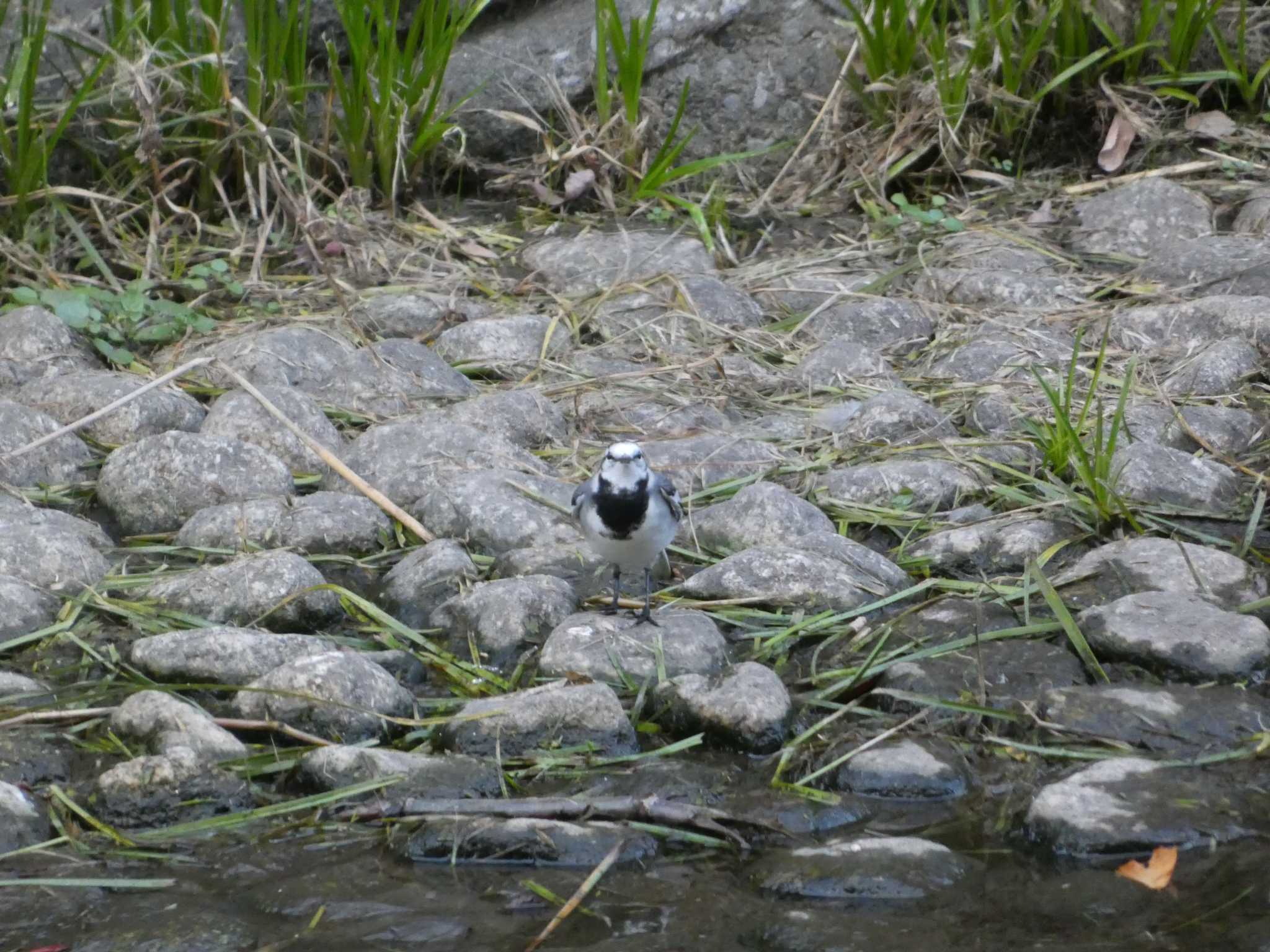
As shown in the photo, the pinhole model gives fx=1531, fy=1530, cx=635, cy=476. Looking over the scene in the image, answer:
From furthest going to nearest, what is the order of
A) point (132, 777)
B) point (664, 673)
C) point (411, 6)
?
point (411, 6) → point (664, 673) → point (132, 777)

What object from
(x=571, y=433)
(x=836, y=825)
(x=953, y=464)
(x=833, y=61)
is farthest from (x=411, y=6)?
(x=836, y=825)

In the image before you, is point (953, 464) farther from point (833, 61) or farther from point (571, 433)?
point (833, 61)

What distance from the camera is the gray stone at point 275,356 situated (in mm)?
5578

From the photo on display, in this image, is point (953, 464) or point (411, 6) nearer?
point (953, 464)

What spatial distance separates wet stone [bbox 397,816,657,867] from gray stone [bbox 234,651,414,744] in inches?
20.0

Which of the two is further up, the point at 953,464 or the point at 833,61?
the point at 833,61

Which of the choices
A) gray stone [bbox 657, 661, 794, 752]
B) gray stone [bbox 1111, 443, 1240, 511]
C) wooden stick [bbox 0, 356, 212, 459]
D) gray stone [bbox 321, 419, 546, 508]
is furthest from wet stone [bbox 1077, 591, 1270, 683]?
wooden stick [bbox 0, 356, 212, 459]

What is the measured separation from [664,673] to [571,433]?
176 cm

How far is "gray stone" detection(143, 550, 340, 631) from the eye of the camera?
4117 millimetres

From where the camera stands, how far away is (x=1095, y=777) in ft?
10.9

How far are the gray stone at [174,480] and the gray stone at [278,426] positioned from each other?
Result: 8.7 inches

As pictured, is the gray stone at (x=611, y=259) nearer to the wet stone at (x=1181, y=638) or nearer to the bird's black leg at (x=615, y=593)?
the bird's black leg at (x=615, y=593)

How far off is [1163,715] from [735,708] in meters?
1.01

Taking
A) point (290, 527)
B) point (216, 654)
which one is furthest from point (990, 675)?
point (290, 527)
